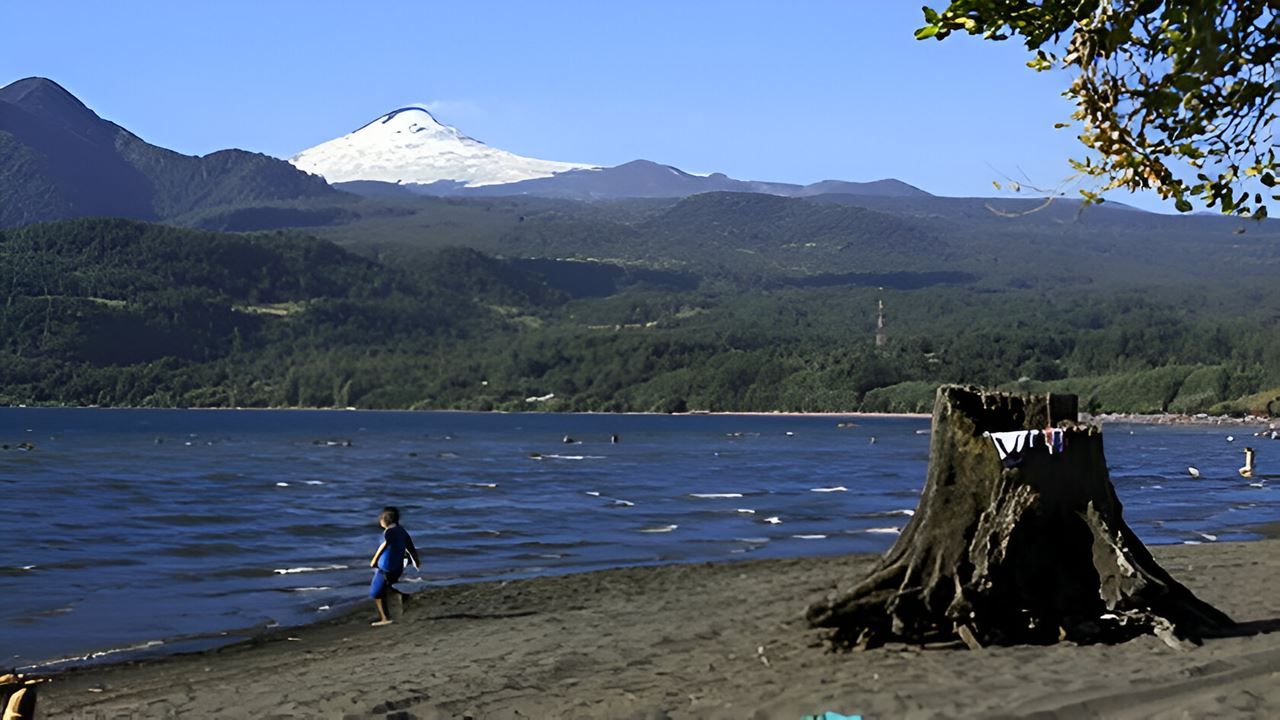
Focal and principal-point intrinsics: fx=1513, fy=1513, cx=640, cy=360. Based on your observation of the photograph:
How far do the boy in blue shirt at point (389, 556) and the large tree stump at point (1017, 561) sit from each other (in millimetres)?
7696

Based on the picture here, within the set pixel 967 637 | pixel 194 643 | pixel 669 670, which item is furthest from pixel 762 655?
pixel 194 643

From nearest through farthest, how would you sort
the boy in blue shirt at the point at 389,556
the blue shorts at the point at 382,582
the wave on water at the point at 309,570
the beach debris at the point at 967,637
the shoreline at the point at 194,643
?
the beach debris at the point at 967,637, the shoreline at the point at 194,643, the boy in blue shirt at the point at 389,556, the blue shorts at the point at 382,582, the wave on water at the point at 309,570

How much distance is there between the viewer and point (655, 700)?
13.2 metres

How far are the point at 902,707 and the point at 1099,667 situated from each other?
84.7 inches

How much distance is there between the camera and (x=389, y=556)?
20609 millimetres

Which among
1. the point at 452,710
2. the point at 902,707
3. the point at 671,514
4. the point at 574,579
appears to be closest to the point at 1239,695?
the point at 902,707

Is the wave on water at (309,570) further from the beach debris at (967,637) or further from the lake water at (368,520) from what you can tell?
the beach debris at (967,637)

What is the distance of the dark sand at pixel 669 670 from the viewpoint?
12.1m

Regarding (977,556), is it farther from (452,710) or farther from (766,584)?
(766,584)

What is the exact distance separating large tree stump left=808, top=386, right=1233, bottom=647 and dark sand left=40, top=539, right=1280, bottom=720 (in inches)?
13.4

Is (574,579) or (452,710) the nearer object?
(452,710)

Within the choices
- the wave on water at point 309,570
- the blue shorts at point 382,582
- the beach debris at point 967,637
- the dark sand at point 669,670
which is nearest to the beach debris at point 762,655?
the dark sand at point 669,670

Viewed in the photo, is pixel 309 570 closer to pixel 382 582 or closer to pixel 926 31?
pixel 382 582

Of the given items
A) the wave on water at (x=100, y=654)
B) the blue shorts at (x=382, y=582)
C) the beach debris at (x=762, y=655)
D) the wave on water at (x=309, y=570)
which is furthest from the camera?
the wave on water at (x=309, y=570)
